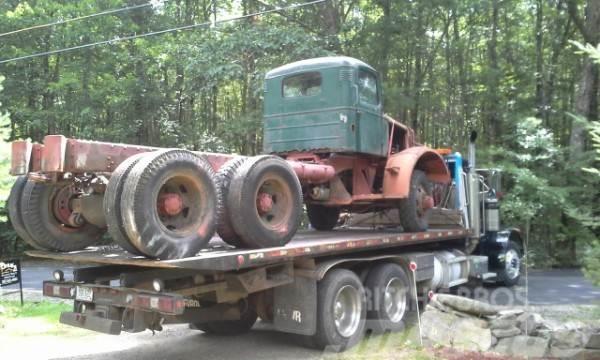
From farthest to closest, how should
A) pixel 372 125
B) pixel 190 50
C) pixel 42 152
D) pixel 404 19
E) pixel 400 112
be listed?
1. pixel 400 112
2. pixel 404 19
3. pixel 190 50
4. pixel 372 125
5. pixel 42 152

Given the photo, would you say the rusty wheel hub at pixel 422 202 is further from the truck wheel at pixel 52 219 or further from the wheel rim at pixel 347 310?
the truck wheel at pixel 52 219

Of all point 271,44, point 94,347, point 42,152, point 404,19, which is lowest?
point 94,347

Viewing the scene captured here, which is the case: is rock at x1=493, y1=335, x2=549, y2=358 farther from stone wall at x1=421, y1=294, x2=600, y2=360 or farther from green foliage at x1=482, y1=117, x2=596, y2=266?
green foliage at x1=482, y1=117, x2=596, y2=266

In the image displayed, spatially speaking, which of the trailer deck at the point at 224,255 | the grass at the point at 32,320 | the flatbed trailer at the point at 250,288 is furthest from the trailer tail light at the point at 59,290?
the grass at the point at 32,320

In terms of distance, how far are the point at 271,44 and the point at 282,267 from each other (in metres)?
9.70

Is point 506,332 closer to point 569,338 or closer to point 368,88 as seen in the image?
point 569,338

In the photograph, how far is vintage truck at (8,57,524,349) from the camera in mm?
5117

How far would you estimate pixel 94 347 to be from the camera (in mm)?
7113

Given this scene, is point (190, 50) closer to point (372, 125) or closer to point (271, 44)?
point (271, 44)

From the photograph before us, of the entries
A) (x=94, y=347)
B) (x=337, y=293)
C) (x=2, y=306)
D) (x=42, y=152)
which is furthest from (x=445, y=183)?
(x=2, y=306)

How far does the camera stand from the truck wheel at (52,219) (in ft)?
19.3

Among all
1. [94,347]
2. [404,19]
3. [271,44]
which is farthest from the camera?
[404,19]

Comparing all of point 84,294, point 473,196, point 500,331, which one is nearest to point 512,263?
point 473,196

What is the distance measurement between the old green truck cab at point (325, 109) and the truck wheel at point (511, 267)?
3.89 m
